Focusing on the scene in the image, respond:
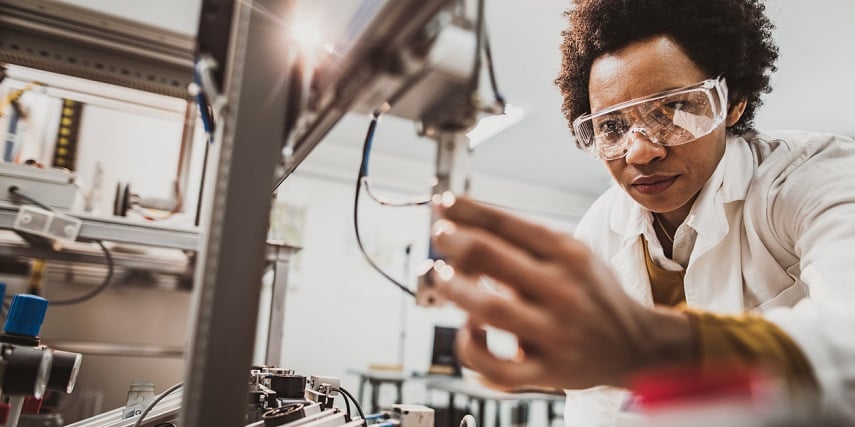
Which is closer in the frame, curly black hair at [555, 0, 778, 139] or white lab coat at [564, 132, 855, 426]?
white lab coat at [564, 132, 855, 426]

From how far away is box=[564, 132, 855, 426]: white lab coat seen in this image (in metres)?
0.49

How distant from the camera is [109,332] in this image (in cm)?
278

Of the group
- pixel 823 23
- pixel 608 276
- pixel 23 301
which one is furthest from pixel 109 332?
pixel 823 23

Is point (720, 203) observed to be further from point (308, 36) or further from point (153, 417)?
point (153, 417)

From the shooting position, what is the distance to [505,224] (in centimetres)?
43

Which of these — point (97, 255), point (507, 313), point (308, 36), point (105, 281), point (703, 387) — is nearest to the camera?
point (703, 387)

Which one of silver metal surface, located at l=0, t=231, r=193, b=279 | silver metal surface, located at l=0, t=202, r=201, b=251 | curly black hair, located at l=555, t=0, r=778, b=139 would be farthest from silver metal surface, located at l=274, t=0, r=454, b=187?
silver metal surface, located at l=0, t=231, r=193, b=279

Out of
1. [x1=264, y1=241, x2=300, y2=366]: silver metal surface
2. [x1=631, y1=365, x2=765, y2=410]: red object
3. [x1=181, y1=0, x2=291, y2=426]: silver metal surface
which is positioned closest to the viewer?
[x1=631, y1=365, x2=765, y2=410]: red object

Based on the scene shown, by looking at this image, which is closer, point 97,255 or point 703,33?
point 703,33

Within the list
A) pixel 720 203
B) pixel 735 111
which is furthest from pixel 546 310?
pixel 735 111

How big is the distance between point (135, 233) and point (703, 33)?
1727 mm

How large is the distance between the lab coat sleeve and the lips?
169mm

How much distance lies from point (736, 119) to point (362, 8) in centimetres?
99

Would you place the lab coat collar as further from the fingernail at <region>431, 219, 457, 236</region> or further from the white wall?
the white wall
